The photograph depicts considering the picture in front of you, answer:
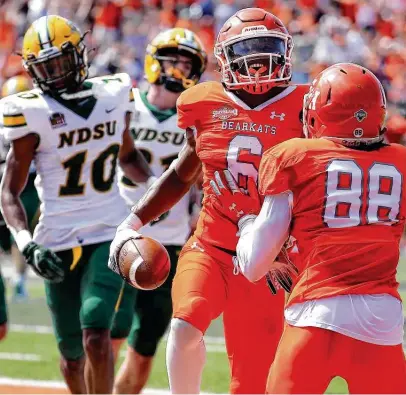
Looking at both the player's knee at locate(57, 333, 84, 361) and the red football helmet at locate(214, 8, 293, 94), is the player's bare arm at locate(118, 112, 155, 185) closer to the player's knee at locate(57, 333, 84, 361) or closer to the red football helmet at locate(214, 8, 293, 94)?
the player's knee at locate(57, 333, 84, 361)

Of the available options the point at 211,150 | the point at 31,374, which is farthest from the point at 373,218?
the point at 31,374

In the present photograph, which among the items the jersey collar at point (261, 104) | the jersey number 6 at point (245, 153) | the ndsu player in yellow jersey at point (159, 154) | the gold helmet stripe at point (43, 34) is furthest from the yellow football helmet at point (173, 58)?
the jersey number 6 at point (245, 153)

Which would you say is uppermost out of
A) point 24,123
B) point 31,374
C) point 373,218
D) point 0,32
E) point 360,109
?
point 360,109

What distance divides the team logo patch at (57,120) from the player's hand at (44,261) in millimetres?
575

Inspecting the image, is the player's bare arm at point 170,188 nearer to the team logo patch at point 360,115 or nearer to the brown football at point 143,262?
the brown football at point 143,262

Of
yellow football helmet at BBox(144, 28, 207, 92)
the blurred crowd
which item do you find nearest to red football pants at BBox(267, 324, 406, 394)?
yellow football helmet at BBox(144, 28, 207, 92)

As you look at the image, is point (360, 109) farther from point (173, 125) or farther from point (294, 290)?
point (173, 125)

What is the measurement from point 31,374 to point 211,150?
3.22 metres

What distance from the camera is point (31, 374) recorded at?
6934mm

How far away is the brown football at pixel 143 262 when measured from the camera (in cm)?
395

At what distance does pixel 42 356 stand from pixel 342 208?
15.6 ft

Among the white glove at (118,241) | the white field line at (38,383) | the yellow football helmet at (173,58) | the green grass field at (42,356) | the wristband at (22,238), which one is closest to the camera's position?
the white glove at (118,241)

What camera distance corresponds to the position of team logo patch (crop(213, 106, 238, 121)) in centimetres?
423

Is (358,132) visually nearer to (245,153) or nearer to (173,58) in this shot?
(245,153)
